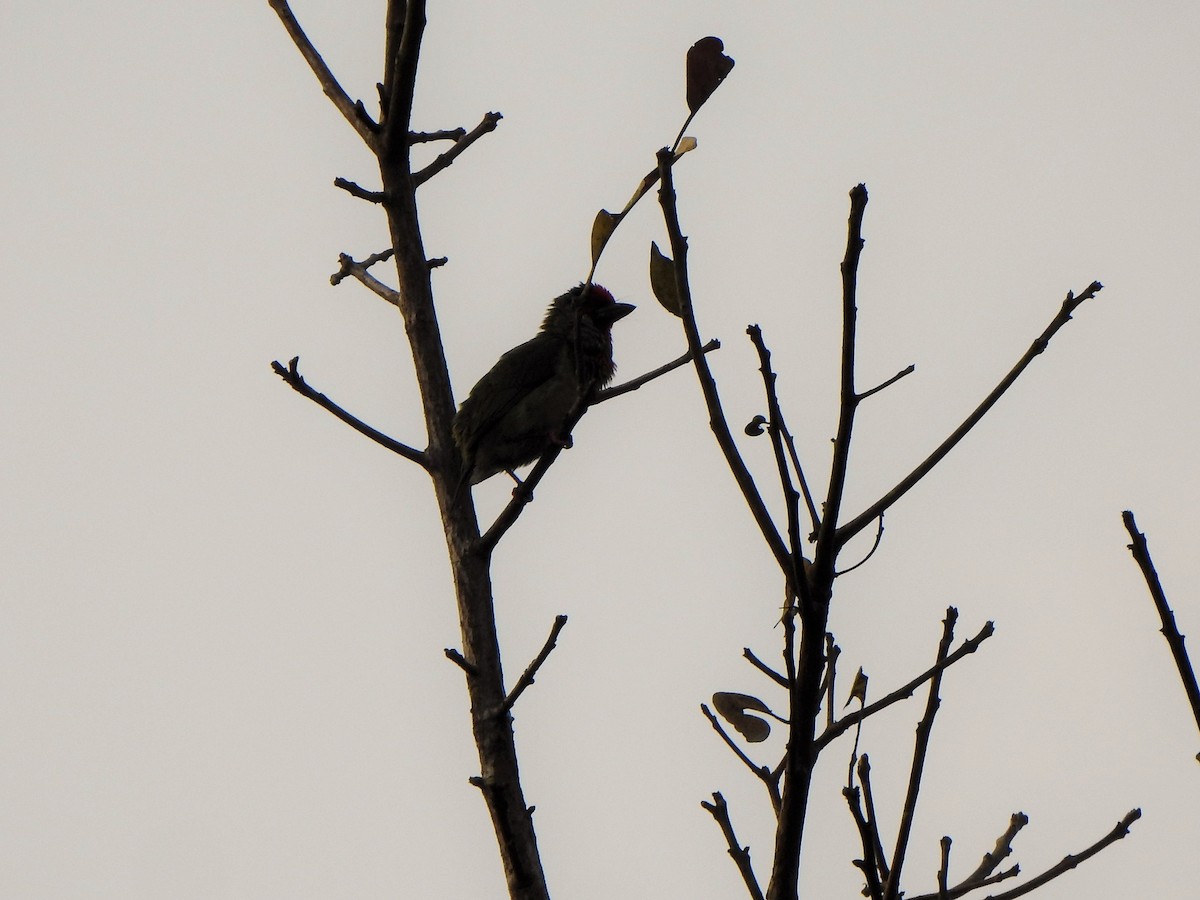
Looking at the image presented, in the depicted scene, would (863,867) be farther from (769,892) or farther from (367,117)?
(367,117)

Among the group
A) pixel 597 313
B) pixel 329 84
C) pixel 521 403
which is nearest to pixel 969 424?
pixel 329 84

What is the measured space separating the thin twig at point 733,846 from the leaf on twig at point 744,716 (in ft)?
1.42

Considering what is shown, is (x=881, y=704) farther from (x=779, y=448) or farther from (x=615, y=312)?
(x=615, y=312)

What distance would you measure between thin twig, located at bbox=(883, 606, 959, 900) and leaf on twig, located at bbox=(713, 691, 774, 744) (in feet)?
1.58

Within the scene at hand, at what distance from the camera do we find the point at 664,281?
8.20 feet

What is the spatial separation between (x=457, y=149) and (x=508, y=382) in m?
3.15

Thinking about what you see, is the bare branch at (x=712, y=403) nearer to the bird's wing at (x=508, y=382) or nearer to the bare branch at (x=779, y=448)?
the bare branch at (x=779, y=448)

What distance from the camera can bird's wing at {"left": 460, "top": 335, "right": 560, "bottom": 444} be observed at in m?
6.83

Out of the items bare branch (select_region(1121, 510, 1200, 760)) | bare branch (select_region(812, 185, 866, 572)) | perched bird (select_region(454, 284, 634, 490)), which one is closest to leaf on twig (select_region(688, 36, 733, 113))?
bare branch (select_region(812, 185, 866, 572))

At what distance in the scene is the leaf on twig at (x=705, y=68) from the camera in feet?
8.12

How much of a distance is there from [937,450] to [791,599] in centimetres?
40

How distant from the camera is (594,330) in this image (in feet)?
24.1

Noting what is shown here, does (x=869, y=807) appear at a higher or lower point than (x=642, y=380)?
lower

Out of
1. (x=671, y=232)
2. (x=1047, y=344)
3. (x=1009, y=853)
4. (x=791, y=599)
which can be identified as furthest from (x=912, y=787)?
(x=671, y=232)
